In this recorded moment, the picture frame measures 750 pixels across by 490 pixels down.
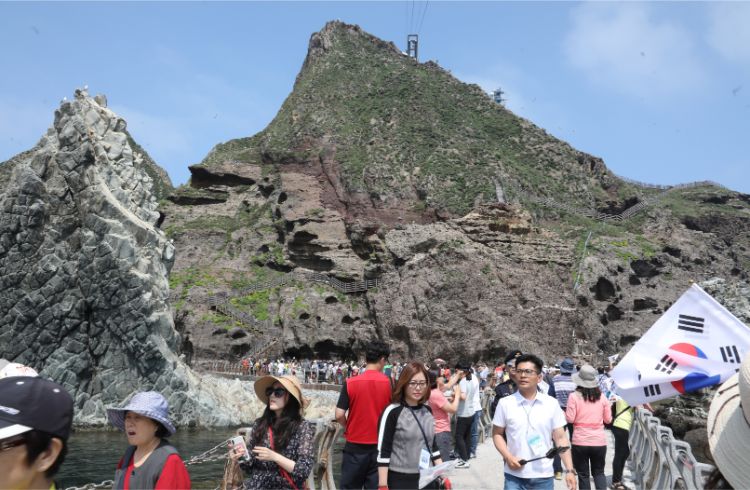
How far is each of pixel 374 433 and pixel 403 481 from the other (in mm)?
876

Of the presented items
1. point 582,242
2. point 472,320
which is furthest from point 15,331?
point 582,242

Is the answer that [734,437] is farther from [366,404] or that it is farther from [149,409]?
[366,404]

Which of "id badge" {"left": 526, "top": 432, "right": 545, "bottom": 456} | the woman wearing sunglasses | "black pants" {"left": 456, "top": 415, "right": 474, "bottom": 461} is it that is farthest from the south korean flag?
"black pants" {"left": 456, "top": 415, "right": 474, "bottom": 461}

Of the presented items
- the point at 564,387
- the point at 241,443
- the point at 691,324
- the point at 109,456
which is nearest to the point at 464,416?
the point at 564,387

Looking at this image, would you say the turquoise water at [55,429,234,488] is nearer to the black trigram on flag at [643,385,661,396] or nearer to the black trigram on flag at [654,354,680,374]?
the black trigram on flag at [643,385,661,396]

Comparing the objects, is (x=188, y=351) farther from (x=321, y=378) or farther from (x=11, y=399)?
(x=11, y=399)

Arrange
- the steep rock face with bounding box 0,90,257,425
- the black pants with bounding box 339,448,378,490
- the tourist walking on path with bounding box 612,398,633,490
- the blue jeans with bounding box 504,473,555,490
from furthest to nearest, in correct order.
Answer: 1. the steep rock face with bounding box 0,90,257,425
2. the tourist walking on path with bounding box 612,398,633,490
3. the black pants with bounding box 339,448,378,490
4. the blue jeans with bounding box 504,473,555,490

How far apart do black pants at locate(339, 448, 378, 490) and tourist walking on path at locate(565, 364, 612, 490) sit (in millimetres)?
3248

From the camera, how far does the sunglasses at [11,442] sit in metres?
2.86

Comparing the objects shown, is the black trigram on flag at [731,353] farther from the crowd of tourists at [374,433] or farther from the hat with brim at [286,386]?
the hat with brim at [286,386]

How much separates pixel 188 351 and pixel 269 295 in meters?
8.14

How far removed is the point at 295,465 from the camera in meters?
5.35

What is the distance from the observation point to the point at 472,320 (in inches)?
1731

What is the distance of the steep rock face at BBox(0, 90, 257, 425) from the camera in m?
24.8
